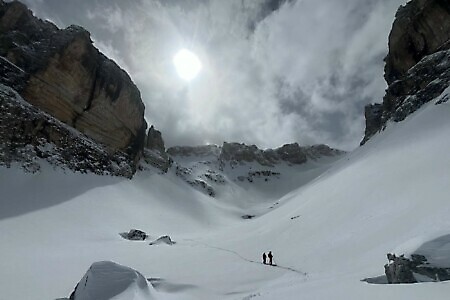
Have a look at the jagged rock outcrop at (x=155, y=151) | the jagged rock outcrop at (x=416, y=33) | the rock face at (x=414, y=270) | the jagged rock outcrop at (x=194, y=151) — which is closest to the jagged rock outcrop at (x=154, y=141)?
the jagged rock outcrop at (x=155, y=151)

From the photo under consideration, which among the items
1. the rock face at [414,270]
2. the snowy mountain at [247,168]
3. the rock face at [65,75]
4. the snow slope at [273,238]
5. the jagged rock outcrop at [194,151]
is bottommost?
the rock face at [414,270]

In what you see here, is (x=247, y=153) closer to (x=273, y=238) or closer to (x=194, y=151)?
(x=194, y=151)

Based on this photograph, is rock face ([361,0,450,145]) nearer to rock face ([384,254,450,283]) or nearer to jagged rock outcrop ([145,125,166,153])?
rock face ([384,254,450,283])

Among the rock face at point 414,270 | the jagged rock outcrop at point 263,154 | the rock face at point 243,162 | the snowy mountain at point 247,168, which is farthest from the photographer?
the jagged rock outcrop at point 263,154

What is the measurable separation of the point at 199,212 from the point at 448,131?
55.6 meters

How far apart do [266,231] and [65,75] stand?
4752 centimetres

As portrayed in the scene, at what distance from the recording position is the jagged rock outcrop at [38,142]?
146ft

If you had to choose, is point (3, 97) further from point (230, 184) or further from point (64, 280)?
point (230, 184)

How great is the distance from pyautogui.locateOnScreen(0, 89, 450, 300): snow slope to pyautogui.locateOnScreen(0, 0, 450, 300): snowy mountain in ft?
0.38

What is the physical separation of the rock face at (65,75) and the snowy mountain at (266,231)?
4162mm

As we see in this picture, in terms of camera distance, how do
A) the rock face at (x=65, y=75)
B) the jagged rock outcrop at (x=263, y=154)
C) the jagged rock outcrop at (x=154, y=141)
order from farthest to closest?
1. the jagged rock outcrop at (x=263, y=154)
2. the jagged rock outcrop at (x=154, y=141)
3. the rock face at (x=65, y=75)

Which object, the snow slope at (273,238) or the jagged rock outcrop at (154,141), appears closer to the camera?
the snow slope at (273,238)

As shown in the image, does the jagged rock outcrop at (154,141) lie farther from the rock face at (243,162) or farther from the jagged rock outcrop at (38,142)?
the rock face at (243,162)

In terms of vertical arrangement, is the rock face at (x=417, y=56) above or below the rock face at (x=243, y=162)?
below
